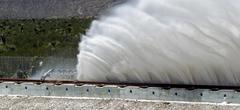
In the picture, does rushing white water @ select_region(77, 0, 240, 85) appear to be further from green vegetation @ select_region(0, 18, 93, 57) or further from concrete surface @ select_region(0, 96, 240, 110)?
green vegetation @ select_region(0, 18, 93, 57)

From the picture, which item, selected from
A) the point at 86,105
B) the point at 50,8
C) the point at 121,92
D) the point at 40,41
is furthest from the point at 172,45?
the point at 50,8

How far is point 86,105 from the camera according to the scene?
17.0m

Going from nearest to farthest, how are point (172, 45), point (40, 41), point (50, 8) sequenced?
1. point (172, 45)
2. point (40, 41)
3. point (50, 8)

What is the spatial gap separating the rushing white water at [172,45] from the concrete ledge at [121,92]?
3.70 ft

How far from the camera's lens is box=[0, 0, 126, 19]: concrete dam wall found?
4614 inches

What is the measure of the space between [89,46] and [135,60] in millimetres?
2240

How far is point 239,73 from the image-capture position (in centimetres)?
1706

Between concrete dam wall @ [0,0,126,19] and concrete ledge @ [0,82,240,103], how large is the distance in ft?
312

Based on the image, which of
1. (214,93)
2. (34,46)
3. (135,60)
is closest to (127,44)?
(135,60)

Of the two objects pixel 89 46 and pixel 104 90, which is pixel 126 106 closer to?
pixel 104 90

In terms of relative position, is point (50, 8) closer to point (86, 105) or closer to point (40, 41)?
point (40, 41)

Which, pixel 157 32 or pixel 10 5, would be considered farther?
pixel 10 5

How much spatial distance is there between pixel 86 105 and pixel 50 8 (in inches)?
4254

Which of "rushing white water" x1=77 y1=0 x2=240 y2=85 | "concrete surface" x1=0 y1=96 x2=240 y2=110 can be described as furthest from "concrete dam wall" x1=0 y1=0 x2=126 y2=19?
"concrete surface" x1=0 y1=96 x2=240 y2=110
